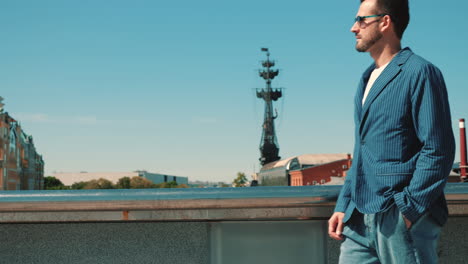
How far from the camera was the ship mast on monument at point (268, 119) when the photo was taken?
295 ft

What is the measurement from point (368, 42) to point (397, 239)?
2.47 ft

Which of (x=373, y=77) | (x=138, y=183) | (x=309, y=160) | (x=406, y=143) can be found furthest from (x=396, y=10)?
(x=138, y=183)

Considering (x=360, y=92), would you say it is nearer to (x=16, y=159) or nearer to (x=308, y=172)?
(x=308, y=172)

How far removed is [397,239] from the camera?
1767 mm

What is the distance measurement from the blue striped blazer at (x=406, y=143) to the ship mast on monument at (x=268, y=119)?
87.8 m

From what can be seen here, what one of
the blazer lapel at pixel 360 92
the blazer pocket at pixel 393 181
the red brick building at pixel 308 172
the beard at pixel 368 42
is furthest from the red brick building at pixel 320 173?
the blazer pocket at pixel 393 181

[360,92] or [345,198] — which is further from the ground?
[360,92]

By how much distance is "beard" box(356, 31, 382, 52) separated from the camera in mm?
1987

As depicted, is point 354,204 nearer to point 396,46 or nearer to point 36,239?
point 396,46

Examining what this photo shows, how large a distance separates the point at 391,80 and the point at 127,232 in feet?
4.57

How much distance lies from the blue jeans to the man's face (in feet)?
2.11

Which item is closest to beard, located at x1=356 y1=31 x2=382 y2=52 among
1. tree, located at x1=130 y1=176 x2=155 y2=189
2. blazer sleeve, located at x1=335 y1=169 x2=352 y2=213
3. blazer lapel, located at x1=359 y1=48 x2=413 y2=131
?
blazer lapel, located at x1=359 y1=48 x2=413 y2=131

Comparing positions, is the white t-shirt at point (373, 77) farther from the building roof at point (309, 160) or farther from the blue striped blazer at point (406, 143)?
the building roof at point (309, 160)

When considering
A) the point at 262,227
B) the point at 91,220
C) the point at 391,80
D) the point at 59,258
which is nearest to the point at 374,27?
the point at 391,80
